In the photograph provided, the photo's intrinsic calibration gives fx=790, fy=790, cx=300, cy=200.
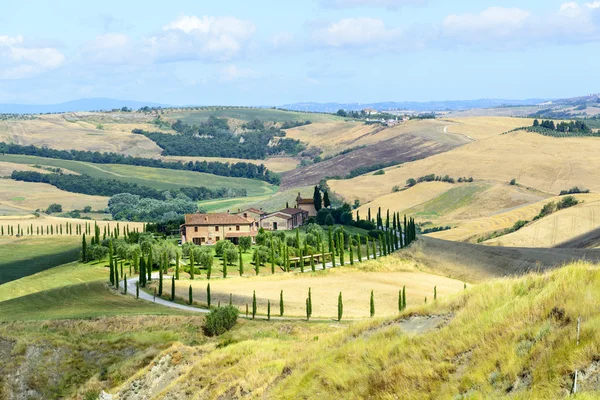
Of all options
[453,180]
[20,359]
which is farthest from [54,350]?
[453,180]

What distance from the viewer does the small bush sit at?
45.8 meters

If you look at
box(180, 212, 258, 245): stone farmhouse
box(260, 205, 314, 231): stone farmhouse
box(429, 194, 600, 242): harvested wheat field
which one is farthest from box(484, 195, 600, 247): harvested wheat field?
box(180, 212, 258, 245): stone farmhouse

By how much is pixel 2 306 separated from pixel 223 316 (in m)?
28.6

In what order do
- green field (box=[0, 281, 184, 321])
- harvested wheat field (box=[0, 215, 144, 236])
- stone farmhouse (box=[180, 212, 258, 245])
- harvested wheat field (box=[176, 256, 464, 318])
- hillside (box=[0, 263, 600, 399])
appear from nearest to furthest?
hillside (box=[0, 263, 600, 399]), green field (box=[0, 281, 184, 321]), harvested wheat field (box=[176, 256, 464, 318]), stone farmhouse (box=[180, 212, 258, 245]), harvested wheat field (box=[0, 215, 144, 236])

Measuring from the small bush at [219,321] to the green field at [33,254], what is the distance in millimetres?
60090

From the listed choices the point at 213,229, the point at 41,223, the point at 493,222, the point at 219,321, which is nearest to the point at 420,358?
the point at 219,321

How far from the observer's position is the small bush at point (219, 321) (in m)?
45.8

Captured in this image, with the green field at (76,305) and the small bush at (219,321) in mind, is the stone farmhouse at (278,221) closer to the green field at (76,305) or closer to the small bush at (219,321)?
the green field at (76,305)

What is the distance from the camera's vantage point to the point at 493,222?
150 metres

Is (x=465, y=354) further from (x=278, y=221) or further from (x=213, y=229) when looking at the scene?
(x=278, y=221)

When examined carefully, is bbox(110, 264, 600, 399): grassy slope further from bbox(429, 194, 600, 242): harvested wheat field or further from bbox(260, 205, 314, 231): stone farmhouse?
bbox(429, 194, 600, 242): harvested wheat field

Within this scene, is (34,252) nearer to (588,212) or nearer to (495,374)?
(588,212)

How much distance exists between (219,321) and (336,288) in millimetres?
35716

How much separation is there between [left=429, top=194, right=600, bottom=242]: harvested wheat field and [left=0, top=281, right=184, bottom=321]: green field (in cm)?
7786
